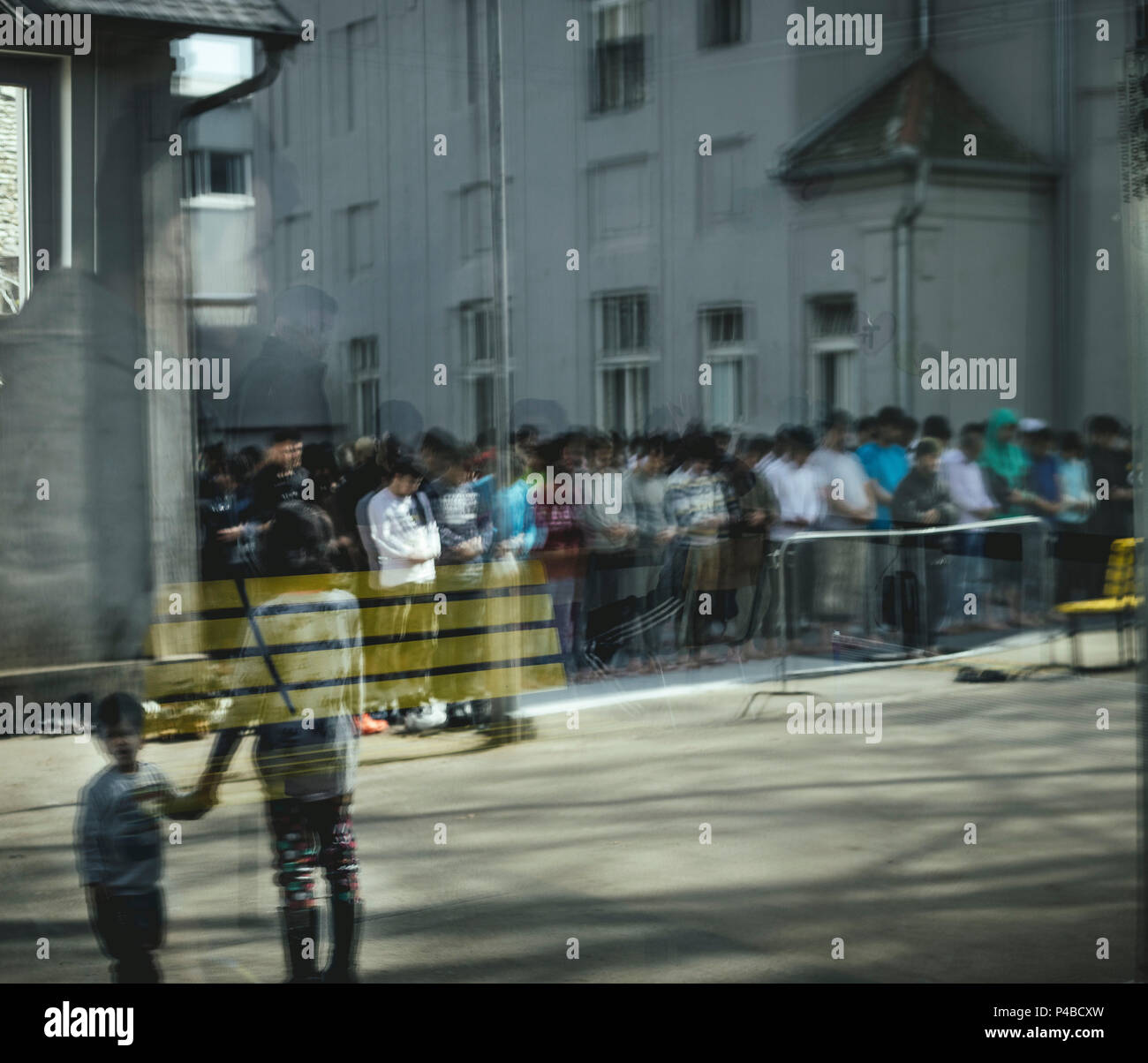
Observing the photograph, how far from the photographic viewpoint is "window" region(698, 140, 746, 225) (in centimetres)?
302

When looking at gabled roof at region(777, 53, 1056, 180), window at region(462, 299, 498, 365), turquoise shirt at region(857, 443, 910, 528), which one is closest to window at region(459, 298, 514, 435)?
window at region(462, 299, 498, 365)

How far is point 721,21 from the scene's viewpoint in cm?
300

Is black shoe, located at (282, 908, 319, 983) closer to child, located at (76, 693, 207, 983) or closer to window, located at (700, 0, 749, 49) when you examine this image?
child, located at (76, 693, 207, 983)

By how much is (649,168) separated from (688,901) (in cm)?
147

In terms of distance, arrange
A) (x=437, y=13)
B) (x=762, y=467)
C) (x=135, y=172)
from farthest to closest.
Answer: (x=762, y=467)
(x=437, y=13)
(x=135, y=172)

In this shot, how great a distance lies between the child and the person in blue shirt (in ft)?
4.71

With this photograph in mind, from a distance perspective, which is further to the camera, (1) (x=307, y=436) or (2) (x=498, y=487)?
(2) (x=498, y=487)

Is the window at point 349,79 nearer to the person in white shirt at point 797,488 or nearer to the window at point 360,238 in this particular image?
the window at point 360,238

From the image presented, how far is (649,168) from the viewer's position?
301cm

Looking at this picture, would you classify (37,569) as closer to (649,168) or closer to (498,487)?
(498,487)

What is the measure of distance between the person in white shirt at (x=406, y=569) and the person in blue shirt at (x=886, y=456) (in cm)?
87

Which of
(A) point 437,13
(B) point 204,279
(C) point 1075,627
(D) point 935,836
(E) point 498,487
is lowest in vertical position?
(D) point 935,836

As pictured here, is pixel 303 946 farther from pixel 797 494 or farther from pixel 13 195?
pixel 13 195

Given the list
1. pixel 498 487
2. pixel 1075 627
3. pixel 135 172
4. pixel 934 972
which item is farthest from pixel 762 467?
pixel 135 172
